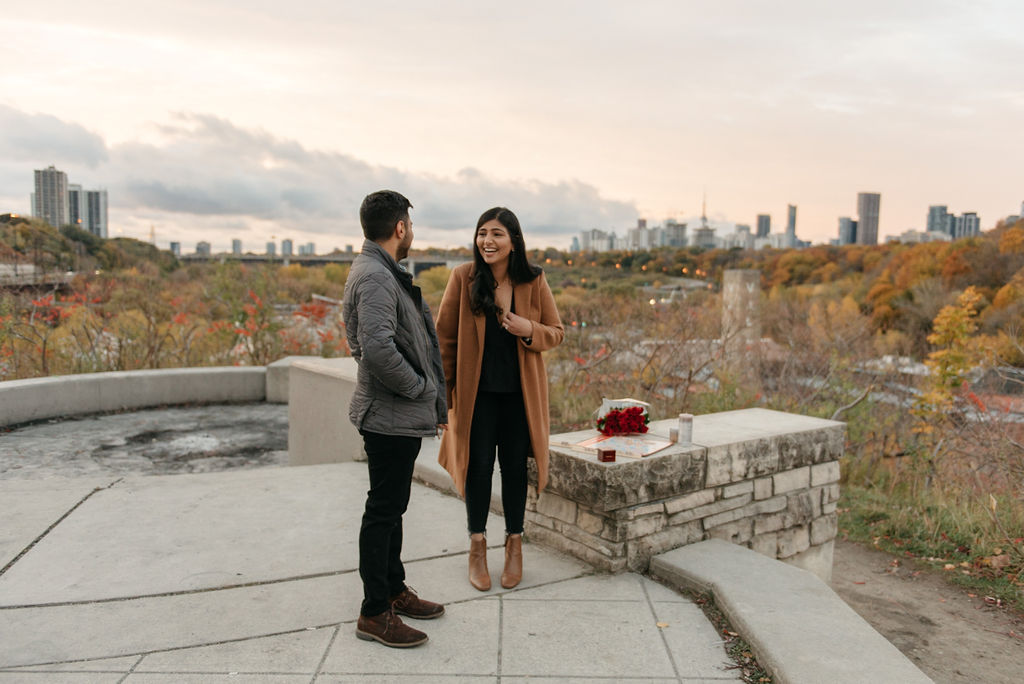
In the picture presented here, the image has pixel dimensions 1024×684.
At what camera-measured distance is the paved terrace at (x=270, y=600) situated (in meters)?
2.68

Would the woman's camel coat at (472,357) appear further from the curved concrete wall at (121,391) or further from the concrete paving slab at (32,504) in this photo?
the curved concrete wall at (121,391)

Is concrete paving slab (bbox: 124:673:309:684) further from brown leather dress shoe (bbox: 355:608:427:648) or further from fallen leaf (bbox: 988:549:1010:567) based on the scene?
fallen leaf (bbox: 988:549:1010:567)

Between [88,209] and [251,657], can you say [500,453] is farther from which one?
[88,209]

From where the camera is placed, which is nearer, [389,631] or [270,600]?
[389,631]

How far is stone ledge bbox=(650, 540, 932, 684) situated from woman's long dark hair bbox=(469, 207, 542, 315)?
1612mm

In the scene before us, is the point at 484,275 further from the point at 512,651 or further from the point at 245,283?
the point at 245,283

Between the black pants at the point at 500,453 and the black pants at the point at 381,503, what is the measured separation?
628 millimetres

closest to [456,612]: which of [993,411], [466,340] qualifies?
[466,340]

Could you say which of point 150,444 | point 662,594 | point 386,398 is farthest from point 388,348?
point 150,444

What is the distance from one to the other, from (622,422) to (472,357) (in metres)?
1.07

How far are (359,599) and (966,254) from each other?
4227 centimetres

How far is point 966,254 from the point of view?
37250 millimetres

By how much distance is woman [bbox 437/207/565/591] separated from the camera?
3.36 m

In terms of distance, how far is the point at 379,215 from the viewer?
2.80 meters
